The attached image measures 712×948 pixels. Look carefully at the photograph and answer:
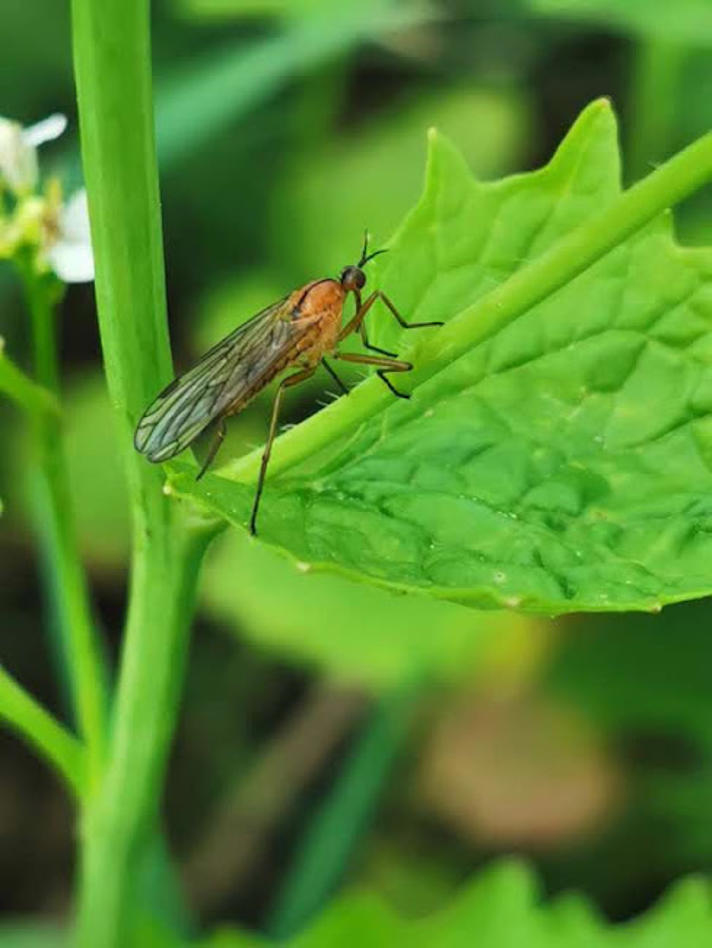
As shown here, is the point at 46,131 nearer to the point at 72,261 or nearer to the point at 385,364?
the point at 72,261

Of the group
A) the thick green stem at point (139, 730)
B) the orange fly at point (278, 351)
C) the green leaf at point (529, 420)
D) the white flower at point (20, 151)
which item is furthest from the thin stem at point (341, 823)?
the white flower at point (20, 151)

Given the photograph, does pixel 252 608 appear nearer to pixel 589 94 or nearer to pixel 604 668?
pixel 604 668

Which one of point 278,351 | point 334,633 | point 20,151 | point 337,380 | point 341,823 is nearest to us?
point 337,380

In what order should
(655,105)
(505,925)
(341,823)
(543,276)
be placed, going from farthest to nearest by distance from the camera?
(655,105)
(341,823)
(505,925)
(543,276)

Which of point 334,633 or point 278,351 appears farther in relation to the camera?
point 334,633

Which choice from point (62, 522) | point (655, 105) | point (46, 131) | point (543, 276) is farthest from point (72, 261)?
point (655, 105)

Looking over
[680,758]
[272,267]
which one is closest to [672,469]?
[680,758]

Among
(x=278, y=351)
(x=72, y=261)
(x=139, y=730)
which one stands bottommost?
(x=139, y=730)
